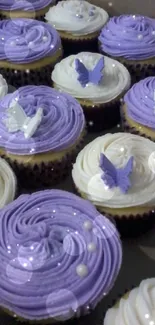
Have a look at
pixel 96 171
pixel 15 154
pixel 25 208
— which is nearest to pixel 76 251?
pixel 25 208

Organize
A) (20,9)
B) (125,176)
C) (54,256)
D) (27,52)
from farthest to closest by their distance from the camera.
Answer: (20,9) → (27,52) → (125,176) → (54,256)

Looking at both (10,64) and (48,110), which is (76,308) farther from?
(10,64)

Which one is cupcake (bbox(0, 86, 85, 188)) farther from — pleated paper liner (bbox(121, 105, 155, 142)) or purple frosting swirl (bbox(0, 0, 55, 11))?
purple frosting swirl (bbox(0, 0, 55, 11))

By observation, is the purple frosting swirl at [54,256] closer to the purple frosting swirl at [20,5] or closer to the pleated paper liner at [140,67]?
the pleated paper liner at [140,67]

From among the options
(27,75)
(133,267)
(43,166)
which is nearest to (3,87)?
(27,75)

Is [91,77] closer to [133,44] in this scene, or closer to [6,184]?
[133,44]

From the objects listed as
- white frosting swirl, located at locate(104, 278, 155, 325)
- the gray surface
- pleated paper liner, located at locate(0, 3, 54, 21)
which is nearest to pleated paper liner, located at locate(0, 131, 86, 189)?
the gray surface

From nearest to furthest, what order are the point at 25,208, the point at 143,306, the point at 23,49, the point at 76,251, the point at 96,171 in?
the point at 143,306 < the point at 76,251 < the point at 25,208 < the point at 96,171 < the point at 23,49

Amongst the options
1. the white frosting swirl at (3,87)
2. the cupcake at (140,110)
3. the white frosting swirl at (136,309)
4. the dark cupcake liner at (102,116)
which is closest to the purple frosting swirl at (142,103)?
the cupcake at (140,110)
